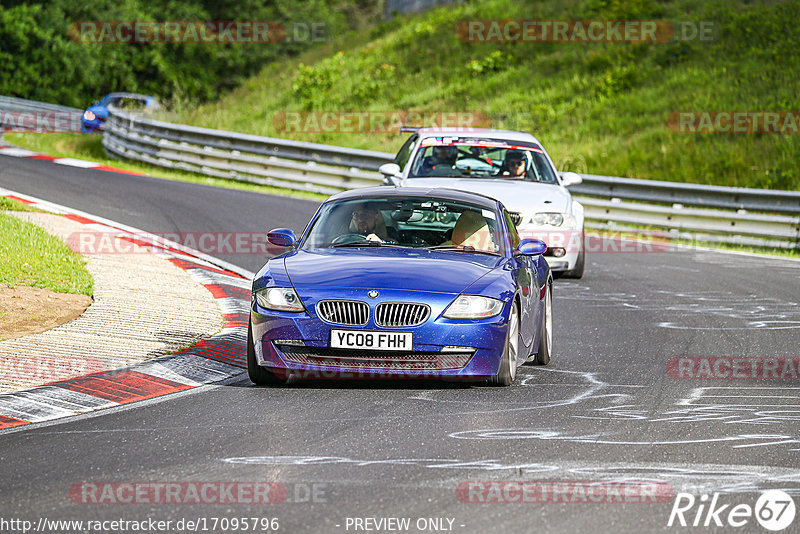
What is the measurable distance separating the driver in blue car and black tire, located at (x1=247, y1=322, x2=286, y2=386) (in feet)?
4.70

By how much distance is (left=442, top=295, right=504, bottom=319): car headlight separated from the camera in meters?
7.98

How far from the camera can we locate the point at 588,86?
34219 mm

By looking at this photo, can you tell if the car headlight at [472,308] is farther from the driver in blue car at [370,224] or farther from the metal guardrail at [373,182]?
the metal guardrail at [373,182]

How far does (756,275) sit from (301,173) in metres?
11.9

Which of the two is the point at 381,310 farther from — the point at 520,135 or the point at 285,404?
the point at 520,135

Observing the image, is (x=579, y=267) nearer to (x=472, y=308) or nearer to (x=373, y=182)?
(x=472, y=308)

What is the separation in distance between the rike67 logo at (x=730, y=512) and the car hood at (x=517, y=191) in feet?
28.9

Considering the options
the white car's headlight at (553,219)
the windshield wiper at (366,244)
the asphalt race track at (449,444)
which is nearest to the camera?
the asphalt race track at (449,444)

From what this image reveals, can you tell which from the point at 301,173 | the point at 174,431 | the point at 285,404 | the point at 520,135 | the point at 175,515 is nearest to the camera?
the point at 175,515

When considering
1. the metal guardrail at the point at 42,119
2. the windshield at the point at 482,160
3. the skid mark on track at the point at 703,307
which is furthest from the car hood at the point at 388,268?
the metal guardrail at the point at 42,119

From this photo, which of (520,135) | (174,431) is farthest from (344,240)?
(520,135)

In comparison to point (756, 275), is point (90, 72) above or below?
above

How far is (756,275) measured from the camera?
54.4 feet

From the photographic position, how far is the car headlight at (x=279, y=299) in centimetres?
805
